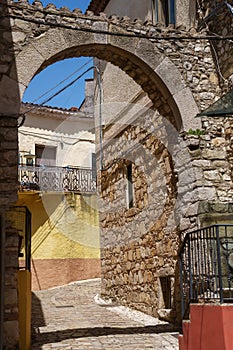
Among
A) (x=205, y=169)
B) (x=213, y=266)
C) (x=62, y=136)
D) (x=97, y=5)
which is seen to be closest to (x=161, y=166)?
(x=205, y=169)

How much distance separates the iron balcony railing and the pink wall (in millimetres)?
11589

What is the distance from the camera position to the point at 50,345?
20.9 ft

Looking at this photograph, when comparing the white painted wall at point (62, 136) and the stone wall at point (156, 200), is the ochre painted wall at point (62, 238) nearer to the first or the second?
the white painted wall at point (62, 136)

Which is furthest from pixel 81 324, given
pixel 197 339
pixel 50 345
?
pixel 197 339

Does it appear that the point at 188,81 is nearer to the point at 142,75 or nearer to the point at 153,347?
the point at 142,75

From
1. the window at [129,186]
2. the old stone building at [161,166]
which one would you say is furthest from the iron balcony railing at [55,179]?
the window at [129,186]

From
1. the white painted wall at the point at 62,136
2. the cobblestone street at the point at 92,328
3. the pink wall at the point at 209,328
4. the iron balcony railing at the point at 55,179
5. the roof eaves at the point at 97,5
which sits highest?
the roof eaves at the point at 97,5

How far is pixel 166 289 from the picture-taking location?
8.80m

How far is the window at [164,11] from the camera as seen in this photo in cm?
927

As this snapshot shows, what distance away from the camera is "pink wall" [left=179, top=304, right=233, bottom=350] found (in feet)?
14.8

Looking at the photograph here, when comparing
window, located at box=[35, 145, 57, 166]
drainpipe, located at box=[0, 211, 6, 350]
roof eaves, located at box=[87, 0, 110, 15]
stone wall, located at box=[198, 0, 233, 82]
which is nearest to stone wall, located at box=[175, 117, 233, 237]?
stone wall, located at box=[198, 0, 233, 82]

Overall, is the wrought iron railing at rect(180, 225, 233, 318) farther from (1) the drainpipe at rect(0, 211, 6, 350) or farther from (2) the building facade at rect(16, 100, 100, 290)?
(2) the building facade at rect(16, 100, 100, 290)

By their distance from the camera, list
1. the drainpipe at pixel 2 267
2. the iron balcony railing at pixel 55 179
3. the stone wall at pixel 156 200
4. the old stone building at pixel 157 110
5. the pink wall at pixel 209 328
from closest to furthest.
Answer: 1. the pink wall at pixel 209 328
2. the drainpipe at pixel 2 267
3. the old stone building at pixel 157 110
4. the stone wall at pixel 156 200
5. the iron balcony railing at pixel 55 179

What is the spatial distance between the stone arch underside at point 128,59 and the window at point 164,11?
1.79 m
